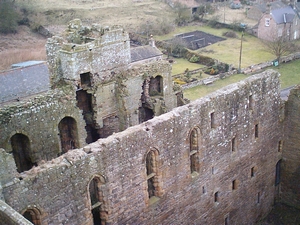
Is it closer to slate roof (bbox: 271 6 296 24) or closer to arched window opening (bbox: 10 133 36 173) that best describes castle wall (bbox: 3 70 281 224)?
arched window opening (bbox: 10 133 36 173)

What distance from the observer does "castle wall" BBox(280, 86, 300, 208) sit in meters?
17.0

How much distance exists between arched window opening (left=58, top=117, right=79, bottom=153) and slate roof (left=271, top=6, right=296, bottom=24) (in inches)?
1623

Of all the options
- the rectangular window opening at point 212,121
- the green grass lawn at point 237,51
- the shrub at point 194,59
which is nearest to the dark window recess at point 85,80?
the rectangular window opening at point 212,121

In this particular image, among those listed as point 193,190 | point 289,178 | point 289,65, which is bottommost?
point 289,65

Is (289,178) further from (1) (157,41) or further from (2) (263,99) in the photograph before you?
(1) (157,41)

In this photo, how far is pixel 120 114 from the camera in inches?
656

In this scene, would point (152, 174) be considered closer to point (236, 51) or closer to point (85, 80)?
point (85, 80)

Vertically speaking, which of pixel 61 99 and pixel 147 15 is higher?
pixel 61 99

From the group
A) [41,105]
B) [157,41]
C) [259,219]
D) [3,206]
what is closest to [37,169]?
[3,206]

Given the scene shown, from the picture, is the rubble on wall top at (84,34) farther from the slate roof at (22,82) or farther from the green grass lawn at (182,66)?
the green grass lawn at (182,66)

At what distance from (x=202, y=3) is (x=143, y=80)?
57323 mm

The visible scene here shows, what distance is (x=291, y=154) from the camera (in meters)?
17.6

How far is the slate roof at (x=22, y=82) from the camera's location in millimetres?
29109

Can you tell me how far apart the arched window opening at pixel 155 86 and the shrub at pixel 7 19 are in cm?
3781
